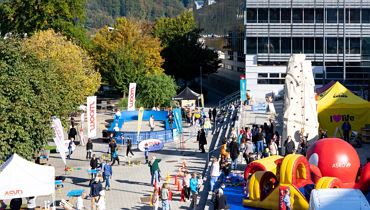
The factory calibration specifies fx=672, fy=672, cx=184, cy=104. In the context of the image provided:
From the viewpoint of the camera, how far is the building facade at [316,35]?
2308 inches

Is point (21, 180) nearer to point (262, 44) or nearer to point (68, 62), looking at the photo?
point (68, 62)

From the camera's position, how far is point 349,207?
13820 millimetres

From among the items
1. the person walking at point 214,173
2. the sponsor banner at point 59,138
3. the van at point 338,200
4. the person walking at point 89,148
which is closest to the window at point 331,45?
the person walking at point 89,148

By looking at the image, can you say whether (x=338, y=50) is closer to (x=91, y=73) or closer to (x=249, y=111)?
(x=249, y=111)

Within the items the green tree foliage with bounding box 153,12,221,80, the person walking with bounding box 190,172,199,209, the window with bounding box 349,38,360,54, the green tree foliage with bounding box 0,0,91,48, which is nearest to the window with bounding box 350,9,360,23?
the window with bounding box 349,38,360,54

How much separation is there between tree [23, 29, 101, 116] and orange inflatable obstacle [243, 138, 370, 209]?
68.2 feet

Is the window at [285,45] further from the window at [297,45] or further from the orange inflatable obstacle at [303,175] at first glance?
the orange inflatable obstacle at [303,175]

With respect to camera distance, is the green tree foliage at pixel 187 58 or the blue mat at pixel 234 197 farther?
the green tree foliage at pixel 187 58

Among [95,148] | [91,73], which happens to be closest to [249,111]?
[91,73]

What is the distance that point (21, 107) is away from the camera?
2552 cm

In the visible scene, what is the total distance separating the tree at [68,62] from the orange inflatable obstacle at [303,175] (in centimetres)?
2077

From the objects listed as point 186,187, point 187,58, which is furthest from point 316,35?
point 186,187

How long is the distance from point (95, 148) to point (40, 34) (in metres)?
14.3

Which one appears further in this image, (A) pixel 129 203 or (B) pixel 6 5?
(B) pixel 6 5
